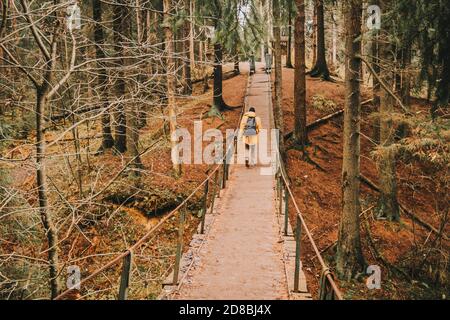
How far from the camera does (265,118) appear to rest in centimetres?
2209

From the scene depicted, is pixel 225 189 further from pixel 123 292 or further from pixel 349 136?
pixel 123 292

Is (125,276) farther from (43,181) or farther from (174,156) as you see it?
(174,156)

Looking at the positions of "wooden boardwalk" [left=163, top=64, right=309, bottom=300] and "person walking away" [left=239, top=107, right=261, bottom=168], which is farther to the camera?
"person walking away" [left=239, top=107, right=261, bottom=168]

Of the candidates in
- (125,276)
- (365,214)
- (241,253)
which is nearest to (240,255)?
(241,253)

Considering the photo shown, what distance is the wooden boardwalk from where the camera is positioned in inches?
255

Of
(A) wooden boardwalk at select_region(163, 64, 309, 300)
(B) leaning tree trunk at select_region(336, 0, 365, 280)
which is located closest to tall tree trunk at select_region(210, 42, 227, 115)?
(A) wooden boardwalk at select_region(163, 64, 309, 300)

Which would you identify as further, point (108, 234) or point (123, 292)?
point (108, 234)

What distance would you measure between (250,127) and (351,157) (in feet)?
17.2

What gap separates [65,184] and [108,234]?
139 inches

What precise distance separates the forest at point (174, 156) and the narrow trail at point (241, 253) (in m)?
0.49

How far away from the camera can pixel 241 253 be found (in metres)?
8.15

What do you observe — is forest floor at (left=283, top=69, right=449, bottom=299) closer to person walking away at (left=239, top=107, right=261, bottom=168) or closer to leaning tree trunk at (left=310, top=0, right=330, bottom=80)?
leaning tree trunk at (left=310, top=0, right=330, bottom=80)
